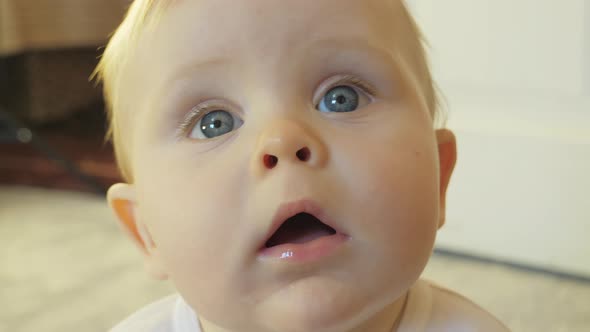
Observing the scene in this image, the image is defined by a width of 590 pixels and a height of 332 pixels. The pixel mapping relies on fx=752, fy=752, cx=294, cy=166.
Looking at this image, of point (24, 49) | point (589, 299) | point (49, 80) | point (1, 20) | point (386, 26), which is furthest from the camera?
point (49, 80)

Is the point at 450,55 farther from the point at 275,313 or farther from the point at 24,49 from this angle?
the point at 24,49

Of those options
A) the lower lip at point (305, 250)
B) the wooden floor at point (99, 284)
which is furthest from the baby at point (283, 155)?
the wooden floor at point (99, 284)

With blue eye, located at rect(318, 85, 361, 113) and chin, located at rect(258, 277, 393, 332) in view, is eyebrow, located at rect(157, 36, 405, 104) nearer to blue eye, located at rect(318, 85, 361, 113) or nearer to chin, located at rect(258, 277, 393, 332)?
blue eye, located at rect(318, 85, 361, 113)

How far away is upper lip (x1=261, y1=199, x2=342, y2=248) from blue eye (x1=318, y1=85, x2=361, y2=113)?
103 millimetres

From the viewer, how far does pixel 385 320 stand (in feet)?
2.24

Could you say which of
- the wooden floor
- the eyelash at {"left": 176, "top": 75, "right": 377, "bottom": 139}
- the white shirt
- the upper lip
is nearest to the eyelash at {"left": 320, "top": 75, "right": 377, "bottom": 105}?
the eyelash at {"left": 176, "top": 75, "right": 377, "bottom": 139}

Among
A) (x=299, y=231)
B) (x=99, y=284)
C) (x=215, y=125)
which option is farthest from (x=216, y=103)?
(x=99, y=284)

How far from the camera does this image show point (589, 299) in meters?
1.03

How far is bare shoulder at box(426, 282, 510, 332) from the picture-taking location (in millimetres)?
692

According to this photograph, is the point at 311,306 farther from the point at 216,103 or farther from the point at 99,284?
the point at 99,284

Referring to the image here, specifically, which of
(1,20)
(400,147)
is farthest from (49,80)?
(400,147)

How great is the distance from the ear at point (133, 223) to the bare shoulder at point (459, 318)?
0.84 feet

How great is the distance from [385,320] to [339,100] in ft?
0.71

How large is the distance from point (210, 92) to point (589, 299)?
692 mm
